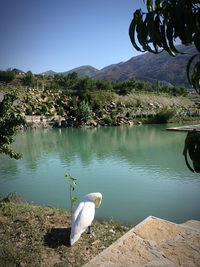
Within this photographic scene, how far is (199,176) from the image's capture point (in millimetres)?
9828

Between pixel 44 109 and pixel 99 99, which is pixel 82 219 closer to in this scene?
pixel 44 109

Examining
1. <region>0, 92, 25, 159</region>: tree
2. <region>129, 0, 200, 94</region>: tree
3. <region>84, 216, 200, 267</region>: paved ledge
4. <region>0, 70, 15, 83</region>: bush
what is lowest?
<region>84, 216, 200, 267</region>: paved ledge

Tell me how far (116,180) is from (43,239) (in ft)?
19.2

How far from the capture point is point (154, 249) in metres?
3.54

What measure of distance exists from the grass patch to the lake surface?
1.67 metres

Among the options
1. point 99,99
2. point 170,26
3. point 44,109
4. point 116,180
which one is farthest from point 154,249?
point 99,99

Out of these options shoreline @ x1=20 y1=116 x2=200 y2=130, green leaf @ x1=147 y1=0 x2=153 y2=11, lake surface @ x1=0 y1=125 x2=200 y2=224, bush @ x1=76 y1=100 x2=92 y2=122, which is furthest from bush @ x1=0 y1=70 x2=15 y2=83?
green leaf @ x1=147 y1=0 x2=153 y2=11

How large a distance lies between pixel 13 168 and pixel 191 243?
10.2m

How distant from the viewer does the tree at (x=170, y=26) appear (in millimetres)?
1477

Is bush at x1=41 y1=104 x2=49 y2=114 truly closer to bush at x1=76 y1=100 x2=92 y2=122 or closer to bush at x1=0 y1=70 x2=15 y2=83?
bush at x1=76 y1=100 x2=92 y2=122

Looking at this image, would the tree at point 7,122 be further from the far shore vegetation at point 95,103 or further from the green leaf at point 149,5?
the far shore vegetation at point 95,103

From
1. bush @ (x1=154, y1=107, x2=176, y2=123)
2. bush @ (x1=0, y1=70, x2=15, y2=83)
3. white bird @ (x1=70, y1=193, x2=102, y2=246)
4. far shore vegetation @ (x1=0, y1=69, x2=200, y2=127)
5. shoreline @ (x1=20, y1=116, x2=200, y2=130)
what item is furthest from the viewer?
bush @ (x1=0, y1=70, x2=15, y2=83)

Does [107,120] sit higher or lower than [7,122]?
lower

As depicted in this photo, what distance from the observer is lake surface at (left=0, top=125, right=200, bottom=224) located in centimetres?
665
